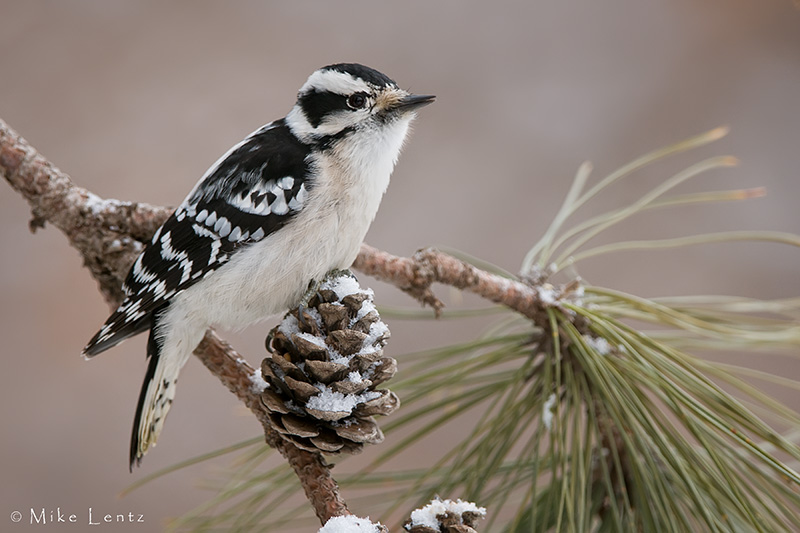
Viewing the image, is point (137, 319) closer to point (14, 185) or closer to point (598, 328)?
point (14, 185)

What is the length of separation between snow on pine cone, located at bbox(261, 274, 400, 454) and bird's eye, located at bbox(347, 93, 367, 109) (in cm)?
33

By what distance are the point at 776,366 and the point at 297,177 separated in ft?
4.05

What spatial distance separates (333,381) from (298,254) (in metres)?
0.24

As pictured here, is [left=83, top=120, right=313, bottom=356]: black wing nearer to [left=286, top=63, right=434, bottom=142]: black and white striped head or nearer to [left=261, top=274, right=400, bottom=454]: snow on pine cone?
[left=286, top=63, right=434, bottom=142]: black and white striped head

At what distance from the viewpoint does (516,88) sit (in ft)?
5.57

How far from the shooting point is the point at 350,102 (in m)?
0.89

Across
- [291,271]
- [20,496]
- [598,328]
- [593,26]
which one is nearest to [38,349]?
[20,496]

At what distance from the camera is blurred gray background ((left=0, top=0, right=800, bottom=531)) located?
56.1 inches
